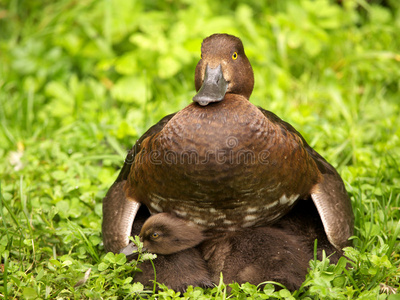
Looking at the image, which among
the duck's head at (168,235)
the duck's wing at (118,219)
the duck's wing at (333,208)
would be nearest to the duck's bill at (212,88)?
the duck's wing at (333,208)

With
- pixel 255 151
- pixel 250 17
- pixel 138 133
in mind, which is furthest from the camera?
A: pixel 250 17

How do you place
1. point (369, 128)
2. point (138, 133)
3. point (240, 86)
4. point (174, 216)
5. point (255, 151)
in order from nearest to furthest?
1. point (255, 151)
2. point (174, 216)
3. point (240, 86)
4. point (138, 133)
5. point (369, 128)

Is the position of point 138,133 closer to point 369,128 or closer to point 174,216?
point 174,216

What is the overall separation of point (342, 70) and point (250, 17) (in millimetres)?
1246

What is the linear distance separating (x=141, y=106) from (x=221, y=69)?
7.18 ft

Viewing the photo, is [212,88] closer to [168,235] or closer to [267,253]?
[168,235]

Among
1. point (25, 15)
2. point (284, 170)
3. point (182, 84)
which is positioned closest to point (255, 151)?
point (284, 170)

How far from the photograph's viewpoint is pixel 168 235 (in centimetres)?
285

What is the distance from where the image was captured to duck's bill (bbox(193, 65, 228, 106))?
2.74 m

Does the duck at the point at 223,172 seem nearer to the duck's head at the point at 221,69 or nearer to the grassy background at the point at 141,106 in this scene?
→ the duck's head at the point at 221,69

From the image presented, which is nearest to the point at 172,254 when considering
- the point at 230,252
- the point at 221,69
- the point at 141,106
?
the point at 230,252

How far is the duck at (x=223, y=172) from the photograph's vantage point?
2.64 metres

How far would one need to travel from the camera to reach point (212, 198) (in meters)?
2.71

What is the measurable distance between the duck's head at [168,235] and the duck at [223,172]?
0.17 ft
